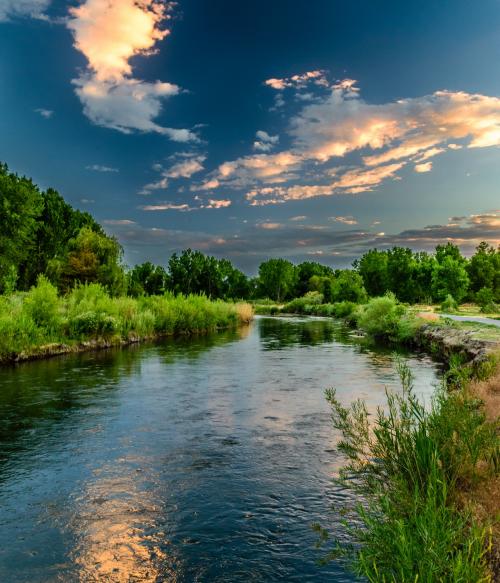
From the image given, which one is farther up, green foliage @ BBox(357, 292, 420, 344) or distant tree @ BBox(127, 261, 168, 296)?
distant tree @ BBox(127, 261, 168, 296)

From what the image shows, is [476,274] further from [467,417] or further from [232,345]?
[467,417]

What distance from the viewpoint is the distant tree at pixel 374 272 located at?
8813 centimetres

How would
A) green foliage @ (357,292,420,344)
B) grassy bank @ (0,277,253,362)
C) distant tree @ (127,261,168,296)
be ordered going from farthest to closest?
distant tree @ (127,261,168,296) < green foliage @ (357,292,420,344) < grassy bank @ (0,277,253,362)

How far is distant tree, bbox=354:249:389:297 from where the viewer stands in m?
88.1

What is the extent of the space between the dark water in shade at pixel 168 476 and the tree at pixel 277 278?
437ft

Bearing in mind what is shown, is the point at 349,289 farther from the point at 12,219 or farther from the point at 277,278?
the point at 277,278

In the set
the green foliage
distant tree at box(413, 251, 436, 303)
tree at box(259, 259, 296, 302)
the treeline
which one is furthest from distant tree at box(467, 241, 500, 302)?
tree at box(259, 259, 296, 302)

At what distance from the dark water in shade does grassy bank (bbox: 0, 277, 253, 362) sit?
455 cm

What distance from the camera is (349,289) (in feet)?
269

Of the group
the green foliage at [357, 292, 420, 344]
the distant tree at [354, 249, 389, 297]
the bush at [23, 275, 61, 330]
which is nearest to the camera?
the bush at [23, 275, 61, 330]

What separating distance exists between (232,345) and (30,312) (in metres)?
11.6

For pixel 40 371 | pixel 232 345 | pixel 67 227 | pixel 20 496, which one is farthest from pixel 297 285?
pixel 20 496

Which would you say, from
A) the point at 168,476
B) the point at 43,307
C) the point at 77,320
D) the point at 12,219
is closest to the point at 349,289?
the point at 12,219

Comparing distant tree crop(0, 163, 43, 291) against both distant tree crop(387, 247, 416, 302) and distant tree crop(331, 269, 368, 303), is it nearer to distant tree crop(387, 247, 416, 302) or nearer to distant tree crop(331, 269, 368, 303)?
distant tree crop(331, 269, 368, 303)
